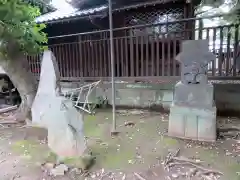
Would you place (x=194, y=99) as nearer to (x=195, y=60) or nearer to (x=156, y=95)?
(x=195, y=60)

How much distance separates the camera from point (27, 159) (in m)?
3.85

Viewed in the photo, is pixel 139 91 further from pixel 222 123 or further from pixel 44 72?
pixel 44 72

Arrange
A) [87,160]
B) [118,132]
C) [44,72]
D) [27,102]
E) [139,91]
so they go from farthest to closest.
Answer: [139,91] → [27,102] → [118,132] → [44,72] → [87,160]

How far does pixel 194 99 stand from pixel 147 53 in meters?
2.37

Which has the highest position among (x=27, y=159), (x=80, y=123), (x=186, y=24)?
(x=186, y=24)

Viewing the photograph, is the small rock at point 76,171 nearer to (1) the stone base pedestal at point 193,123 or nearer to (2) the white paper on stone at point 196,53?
(1) the stone base pedestal at point 193,123

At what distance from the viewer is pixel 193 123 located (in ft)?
14.3

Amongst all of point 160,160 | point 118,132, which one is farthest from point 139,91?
point 160,160

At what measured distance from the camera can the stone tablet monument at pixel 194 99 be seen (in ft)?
13.9

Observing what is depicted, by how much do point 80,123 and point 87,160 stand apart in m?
0.59

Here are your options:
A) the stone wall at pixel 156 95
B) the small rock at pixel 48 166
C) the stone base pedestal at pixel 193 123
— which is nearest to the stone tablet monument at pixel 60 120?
the small rock at pixel 48 166

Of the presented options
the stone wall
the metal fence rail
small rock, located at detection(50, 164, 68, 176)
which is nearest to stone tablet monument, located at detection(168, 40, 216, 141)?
the metal fence rail

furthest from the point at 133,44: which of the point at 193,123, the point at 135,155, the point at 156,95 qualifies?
the point at 135,155

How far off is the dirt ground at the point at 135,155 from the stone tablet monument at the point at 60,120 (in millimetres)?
273
